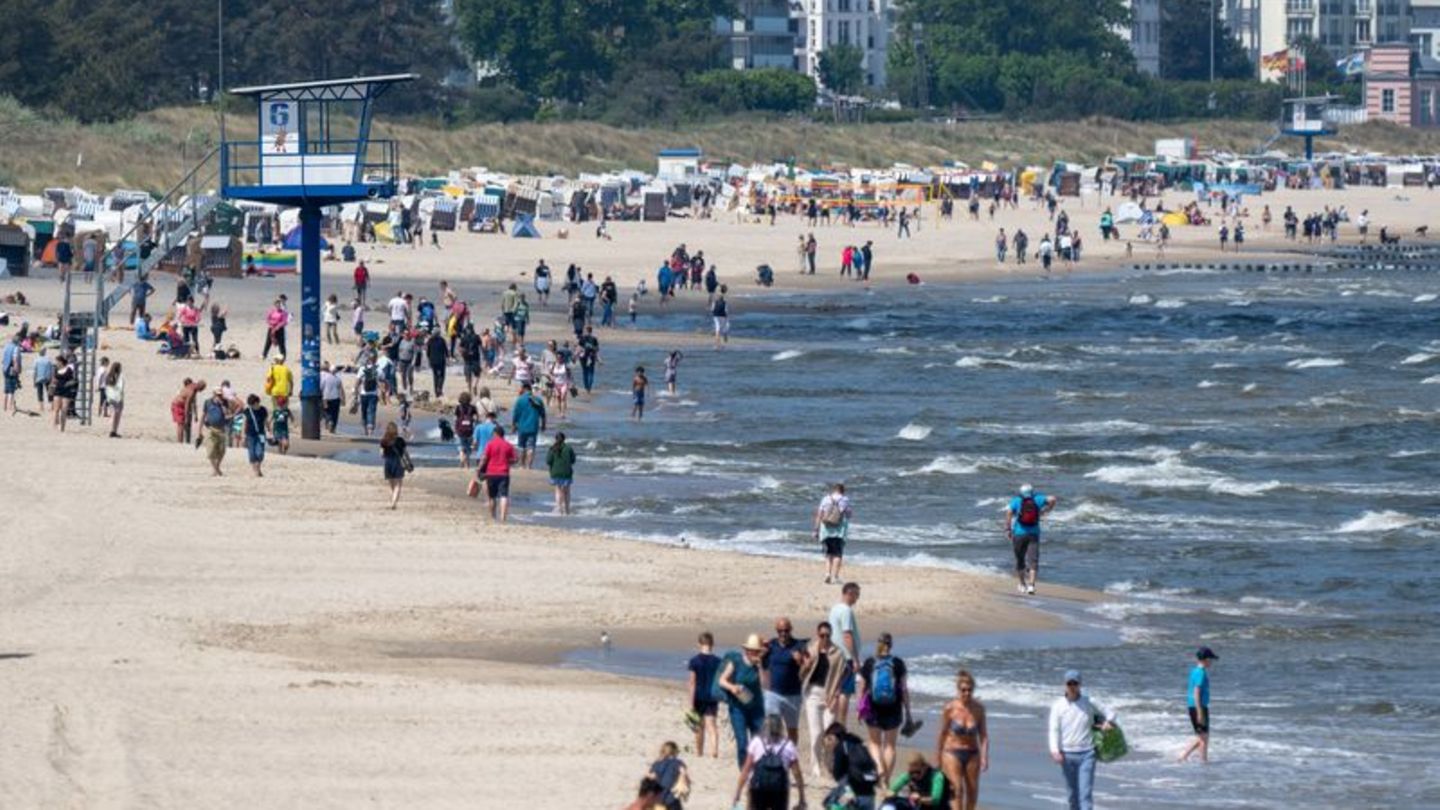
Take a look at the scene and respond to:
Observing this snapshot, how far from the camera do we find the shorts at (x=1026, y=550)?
28.7 meters

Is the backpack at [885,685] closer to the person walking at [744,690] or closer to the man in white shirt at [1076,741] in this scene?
the person walking at [744,690]

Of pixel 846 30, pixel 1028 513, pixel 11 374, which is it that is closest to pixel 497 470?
pixel 1028 513

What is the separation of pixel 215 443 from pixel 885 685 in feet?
53.2

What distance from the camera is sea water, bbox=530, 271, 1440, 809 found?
23406mm

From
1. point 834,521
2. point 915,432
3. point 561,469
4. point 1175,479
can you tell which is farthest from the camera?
point 915,432

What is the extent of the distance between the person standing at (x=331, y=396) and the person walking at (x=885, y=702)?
21024mm

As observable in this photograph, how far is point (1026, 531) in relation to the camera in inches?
1128

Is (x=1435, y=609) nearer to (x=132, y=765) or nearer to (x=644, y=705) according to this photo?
(x=644, y=705)

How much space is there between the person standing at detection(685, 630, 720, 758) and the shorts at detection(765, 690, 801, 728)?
37cm

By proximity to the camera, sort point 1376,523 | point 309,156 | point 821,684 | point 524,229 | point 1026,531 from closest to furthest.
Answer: point 821,684
point 1026,531
point 1376,523
point 309,156
point 524,229

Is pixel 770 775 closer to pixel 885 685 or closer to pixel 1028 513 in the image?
pixel 885 685

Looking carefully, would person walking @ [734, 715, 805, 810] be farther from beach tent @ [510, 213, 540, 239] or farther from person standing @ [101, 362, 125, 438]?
beach tent @ [510, 213, 540, 239]

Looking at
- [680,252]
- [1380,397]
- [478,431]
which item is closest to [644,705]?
[478,431]

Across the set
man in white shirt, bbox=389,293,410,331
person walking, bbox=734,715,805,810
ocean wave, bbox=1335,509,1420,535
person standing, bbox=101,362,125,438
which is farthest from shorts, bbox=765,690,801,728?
man in white shirt, bbox=389,293,410,331
